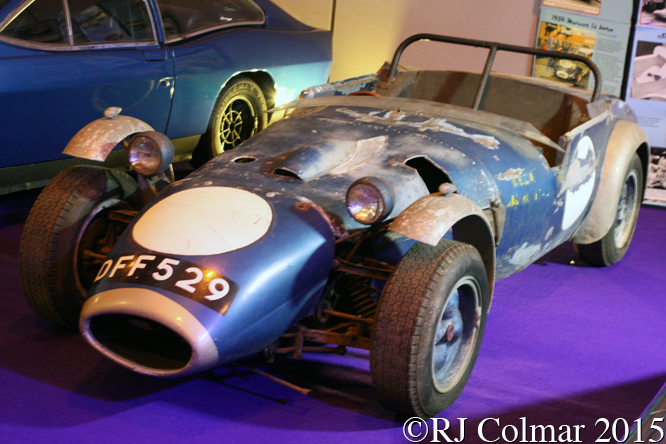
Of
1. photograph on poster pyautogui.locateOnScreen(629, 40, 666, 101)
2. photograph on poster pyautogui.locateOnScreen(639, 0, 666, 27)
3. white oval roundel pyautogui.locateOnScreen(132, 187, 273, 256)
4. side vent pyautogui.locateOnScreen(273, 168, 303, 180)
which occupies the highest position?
photograph on poster pyautogui.locateOnScreen(639, 0, 666, 27)

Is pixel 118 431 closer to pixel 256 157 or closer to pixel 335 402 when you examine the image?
pixel 335 402

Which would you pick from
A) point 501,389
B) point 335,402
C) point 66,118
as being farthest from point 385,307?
point 66,118

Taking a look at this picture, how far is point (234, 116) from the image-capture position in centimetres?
557

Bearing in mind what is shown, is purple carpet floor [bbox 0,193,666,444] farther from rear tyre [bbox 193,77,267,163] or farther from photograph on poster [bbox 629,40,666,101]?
photograph on poster [bbox 629,40,666,101]

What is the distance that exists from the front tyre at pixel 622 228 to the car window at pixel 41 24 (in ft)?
11.2

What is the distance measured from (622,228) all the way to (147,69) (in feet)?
10.7

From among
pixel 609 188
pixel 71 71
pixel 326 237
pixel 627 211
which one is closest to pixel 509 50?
pixel 609 188

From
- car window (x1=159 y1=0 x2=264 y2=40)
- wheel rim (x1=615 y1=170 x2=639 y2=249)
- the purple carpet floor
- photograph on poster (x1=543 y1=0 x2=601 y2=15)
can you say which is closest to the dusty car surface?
the purple carpet floor

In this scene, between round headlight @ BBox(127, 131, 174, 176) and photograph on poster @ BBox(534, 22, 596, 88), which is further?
photograph on poster @ BBox(534, 22, 596, 88)

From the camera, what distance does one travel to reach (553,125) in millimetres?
4285

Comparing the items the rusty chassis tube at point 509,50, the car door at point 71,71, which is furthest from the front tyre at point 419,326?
the car door at point 71,71

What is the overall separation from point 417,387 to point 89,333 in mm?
1128

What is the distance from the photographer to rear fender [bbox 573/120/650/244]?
13.0ft

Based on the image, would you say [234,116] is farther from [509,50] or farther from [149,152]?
[149,152]
